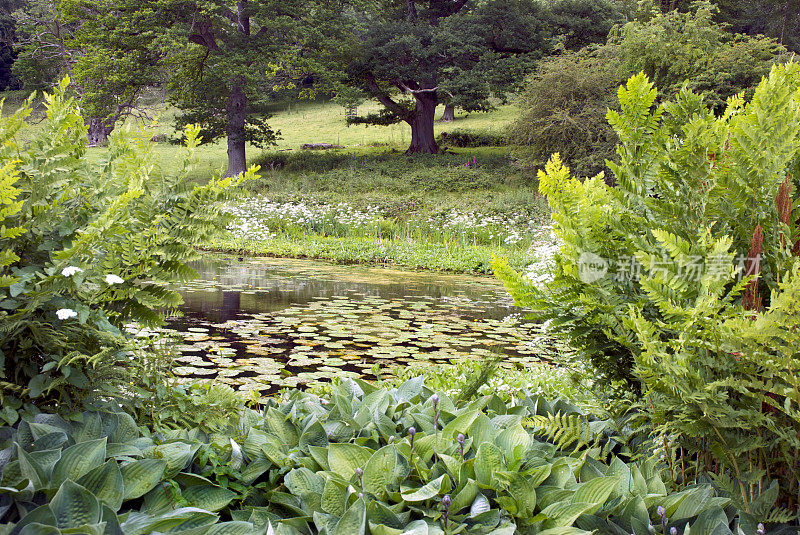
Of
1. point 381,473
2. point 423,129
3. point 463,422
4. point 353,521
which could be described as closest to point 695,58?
point 423,129

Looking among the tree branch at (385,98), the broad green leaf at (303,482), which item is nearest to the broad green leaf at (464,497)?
the broad green leaf at (303,482)

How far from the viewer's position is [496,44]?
2247cm

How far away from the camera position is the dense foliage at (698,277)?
1.57 m

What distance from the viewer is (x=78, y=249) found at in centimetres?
164

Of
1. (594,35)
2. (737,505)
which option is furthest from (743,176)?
(594,35)

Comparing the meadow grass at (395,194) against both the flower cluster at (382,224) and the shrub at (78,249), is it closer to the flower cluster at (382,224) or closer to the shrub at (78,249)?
the flower cluster at (382,224)

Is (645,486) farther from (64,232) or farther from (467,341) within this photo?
(467,341)

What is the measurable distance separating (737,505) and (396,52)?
21502mm

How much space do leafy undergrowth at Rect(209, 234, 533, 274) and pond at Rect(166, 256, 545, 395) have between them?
0.84 m

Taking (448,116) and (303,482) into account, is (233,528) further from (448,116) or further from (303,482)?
(448,116)

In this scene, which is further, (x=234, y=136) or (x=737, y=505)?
(x=234, y=136)

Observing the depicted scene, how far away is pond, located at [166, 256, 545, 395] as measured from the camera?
4.42 metres

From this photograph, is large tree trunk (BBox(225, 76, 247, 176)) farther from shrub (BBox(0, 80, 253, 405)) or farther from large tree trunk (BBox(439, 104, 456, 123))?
shrub (BBox(0, 80, 253, 405))

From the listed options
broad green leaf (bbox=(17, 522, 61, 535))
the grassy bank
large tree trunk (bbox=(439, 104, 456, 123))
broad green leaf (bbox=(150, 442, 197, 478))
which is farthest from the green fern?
large tree trunk (bbox=(439, 104, 456, 123))
